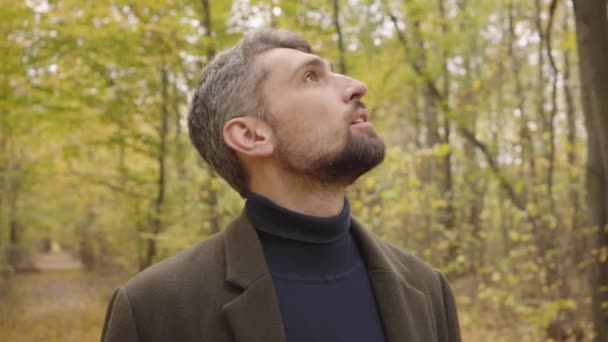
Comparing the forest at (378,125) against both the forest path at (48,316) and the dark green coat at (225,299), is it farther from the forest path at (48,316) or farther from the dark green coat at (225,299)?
the dark green coat at (225,299)

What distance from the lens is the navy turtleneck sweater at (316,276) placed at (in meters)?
1.64

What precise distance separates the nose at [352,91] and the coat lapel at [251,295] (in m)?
0.54

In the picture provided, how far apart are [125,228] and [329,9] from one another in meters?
7.70

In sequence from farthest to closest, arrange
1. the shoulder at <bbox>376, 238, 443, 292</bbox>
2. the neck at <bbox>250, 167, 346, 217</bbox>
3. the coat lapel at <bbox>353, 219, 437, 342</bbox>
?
the shoulder at <bbox>376, 238, 443, 292</bbox> < the neck at <bbox>250, 167, 346, 217</bbox> < the coat lapel at <bbox>353, 219, 437, 342</bbox>

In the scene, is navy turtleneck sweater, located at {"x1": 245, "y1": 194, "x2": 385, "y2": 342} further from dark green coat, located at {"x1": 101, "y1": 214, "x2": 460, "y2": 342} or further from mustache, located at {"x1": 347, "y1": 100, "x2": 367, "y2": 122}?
mustache, located at {"x1": 347, "y1": 100, "x2": 367, "y2": 122}

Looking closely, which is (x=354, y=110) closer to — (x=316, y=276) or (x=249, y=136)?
(x=249, y=136)

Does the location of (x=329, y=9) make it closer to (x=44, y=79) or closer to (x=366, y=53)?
(x=366, y=53)

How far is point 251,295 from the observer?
5.25 feet

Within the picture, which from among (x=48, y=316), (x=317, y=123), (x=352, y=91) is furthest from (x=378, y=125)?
(x=317, y=123)

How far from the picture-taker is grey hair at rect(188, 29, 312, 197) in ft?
6.14

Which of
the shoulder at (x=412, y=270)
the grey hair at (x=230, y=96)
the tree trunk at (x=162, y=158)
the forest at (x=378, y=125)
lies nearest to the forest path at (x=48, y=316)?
the forest at (x=378, y=125)

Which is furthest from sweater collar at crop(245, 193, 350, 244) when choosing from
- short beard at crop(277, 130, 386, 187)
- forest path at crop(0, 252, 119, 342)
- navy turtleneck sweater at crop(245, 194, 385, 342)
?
forest path at crop(0, 252, 119, 342)

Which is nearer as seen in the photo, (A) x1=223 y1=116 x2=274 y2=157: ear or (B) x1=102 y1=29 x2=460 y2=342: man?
(B) x1=102 y1=29 x2=460 y2=342: man

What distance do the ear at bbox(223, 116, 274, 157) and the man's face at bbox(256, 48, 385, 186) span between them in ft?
0.11
